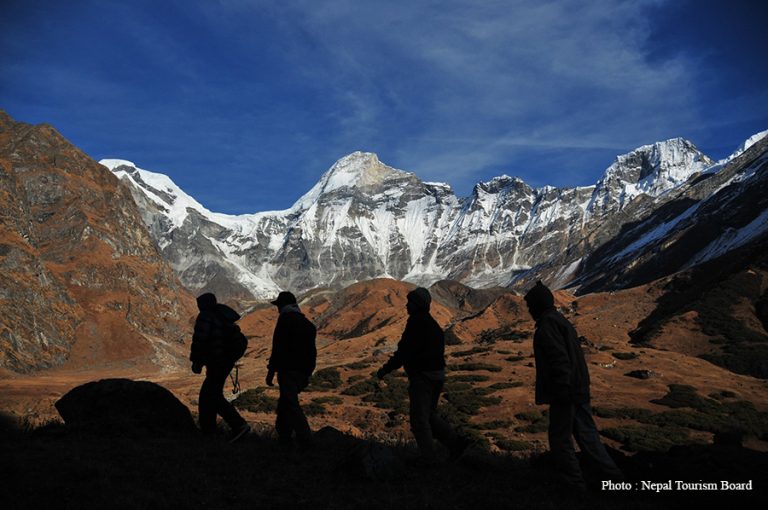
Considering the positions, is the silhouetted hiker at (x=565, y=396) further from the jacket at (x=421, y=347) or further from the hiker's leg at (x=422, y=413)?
the hiker's leg at (x=422, y=413)

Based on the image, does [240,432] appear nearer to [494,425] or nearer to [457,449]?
[457,449]

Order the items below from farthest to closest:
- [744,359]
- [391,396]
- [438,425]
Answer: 1. [744,359]
2. [391,396]
3. [438,425]

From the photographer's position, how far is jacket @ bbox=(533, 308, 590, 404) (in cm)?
703

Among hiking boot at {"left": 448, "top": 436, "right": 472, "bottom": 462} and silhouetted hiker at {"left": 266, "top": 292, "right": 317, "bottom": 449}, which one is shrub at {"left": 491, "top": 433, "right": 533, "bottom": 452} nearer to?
hiking boot at {"left": 448, "top": 436, "right": 472, "bottom": 462}

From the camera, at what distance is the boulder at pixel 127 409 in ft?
30.8

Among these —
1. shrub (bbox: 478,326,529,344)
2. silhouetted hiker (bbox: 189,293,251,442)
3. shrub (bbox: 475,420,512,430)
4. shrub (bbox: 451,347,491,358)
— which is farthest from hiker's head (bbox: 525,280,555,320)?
shrub (bbox: 478,326,529,344)

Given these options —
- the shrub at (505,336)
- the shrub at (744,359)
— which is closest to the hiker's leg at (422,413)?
the shrub at (744,359)

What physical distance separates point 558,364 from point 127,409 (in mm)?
6768

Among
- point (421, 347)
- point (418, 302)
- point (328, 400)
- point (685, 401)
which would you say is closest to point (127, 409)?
point (421, 347)

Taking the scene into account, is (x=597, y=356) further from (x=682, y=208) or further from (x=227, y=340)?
(x=682, y=208)

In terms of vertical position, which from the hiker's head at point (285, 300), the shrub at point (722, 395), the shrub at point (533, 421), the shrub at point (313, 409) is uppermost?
the hiker's head at point (285, 300)

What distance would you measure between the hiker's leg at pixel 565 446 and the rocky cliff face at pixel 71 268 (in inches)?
2078

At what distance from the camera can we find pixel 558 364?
7043 millimetres

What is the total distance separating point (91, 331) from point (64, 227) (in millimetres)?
18916
